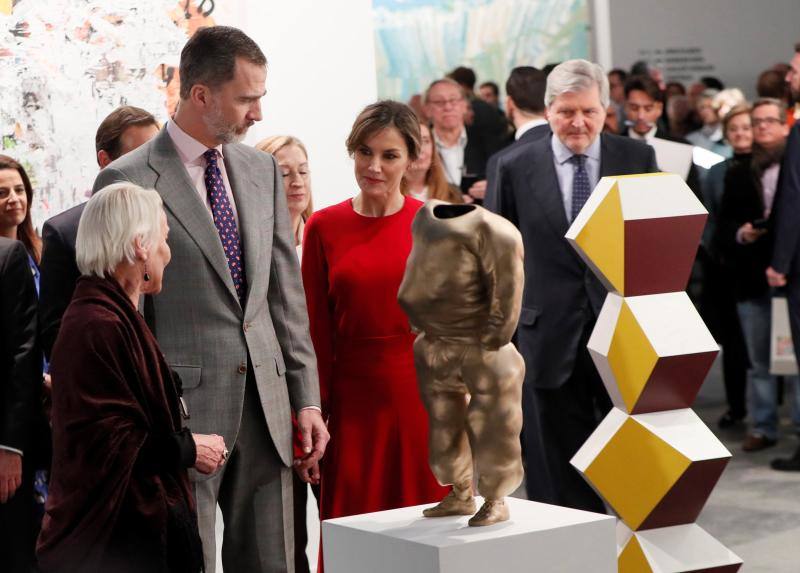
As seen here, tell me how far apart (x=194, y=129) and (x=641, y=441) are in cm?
159

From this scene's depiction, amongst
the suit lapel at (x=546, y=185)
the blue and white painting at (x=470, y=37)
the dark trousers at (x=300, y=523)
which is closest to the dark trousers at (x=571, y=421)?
the suit lapel at (x=546, y=185)

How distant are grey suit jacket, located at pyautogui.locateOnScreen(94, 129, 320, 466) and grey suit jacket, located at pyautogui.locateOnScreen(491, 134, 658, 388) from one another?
1523 millimetres

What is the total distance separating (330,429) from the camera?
3516mm

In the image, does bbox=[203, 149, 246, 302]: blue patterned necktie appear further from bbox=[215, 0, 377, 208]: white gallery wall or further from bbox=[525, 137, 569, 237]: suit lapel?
bbox=[525, 137, 569, 237]: suit lapel

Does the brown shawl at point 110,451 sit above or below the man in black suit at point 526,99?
below

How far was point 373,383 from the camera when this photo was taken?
3.43m

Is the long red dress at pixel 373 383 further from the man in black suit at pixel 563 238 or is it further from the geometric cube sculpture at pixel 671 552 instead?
the man in black suit at pixel 563 238

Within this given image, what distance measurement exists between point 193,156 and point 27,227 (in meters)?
1.30

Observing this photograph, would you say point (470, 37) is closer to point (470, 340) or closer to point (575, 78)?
point (575, 78)

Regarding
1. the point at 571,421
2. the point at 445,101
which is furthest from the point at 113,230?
the point at 445,101

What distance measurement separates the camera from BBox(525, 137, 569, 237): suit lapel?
14.4 feet

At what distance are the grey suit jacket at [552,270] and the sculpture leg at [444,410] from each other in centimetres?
174

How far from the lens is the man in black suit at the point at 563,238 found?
172 inches

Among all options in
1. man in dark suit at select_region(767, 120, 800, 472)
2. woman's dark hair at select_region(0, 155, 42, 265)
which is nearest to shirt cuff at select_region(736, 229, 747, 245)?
man in dark suit at select_region(767, 120, 800, 472)
